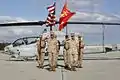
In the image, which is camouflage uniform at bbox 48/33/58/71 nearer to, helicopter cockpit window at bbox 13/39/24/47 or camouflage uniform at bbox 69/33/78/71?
camouflage uniform at bbox 69/33/78/71

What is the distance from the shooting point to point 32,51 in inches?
1108

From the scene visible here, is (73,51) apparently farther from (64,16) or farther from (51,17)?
(51,17)

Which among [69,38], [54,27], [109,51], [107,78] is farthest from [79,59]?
[109,51]

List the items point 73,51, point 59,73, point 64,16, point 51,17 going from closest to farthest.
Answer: point 59,73 → point 73,51 → point 64,16 → point 51,17

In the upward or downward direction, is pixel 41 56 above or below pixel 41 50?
below

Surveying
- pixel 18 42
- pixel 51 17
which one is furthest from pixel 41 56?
pixel 51 17

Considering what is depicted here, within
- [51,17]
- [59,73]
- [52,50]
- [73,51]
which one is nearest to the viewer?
[59,73]

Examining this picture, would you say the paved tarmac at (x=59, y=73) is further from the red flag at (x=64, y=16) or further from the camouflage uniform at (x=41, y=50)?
the red flag at (x=64, y=16)

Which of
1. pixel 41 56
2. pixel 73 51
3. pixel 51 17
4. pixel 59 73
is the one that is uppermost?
pixel 51 17

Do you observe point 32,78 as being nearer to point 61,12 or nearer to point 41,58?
point 41,58

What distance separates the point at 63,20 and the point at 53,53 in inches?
393

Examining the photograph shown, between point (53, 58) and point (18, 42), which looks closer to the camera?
point (53, 58)

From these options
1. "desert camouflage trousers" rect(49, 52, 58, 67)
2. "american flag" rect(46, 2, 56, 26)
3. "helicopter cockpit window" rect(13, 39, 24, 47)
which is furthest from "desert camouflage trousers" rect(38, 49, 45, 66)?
"american flag" rect(46, 2, 56, 26)

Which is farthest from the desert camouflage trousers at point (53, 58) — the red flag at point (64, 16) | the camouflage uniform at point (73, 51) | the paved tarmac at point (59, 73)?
the red flag at point (64, 16)
